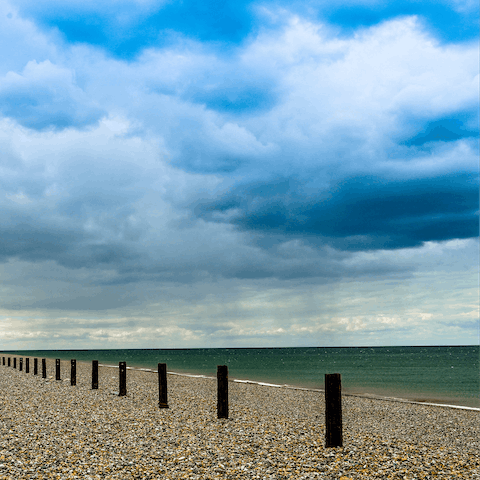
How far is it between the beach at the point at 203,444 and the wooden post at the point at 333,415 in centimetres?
21

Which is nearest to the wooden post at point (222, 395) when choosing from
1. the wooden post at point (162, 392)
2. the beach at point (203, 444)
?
the beach at point (203, 444)

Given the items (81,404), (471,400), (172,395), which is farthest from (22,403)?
(471,400)

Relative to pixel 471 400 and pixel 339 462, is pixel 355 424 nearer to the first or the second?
Answer: pixel 339 462

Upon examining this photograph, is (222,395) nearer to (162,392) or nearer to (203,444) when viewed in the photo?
(162,392)

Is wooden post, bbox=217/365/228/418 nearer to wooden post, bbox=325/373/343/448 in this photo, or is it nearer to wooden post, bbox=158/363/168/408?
wooden post, bbox=158/363/168/408

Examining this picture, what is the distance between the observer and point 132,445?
10.4 metres

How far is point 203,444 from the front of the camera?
420 inches

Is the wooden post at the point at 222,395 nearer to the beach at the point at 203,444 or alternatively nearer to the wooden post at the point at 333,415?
the beach at the point at 203,444

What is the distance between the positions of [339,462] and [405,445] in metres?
2.74

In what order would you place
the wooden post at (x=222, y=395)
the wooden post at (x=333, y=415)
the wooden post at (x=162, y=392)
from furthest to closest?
1. the wooden post at (x=162, y=392)
2. the wooden post at (x=222, y=395)
3. the wooden post at (x=333, y=415)

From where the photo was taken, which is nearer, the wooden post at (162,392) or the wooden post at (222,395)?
the wooden post at (222,395)

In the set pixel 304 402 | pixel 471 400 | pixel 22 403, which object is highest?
pixel 22 403

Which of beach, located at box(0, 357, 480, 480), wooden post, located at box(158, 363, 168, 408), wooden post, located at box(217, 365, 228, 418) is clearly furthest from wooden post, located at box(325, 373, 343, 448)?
wooden post, located at box(158, 363, 168, 408)

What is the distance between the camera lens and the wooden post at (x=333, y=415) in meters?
10.5
